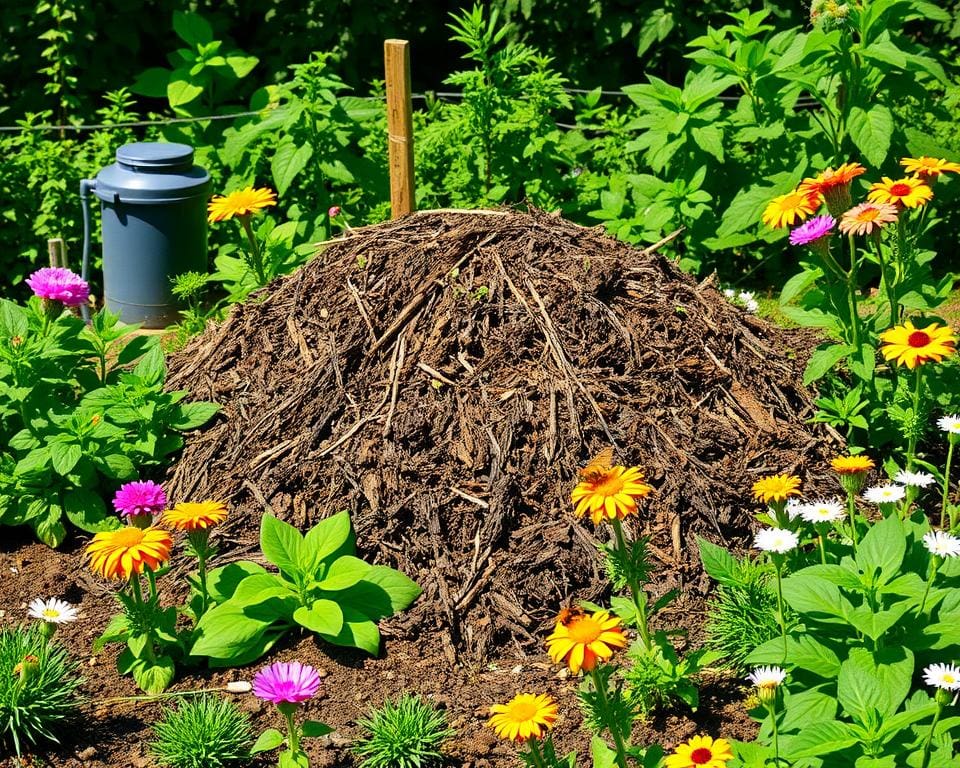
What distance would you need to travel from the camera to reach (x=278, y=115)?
6672 mm

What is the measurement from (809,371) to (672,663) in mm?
1541

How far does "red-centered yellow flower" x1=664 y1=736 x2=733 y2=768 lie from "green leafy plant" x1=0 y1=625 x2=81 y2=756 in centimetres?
179

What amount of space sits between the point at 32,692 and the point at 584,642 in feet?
5.55

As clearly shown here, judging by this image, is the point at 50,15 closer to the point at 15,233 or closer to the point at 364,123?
the point at 15,233

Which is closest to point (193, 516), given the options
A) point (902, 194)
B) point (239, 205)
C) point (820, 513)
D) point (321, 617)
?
point (321, 617)

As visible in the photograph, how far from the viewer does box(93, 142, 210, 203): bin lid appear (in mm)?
6879

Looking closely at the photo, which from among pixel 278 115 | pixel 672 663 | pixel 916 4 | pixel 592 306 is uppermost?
pixel 916 4

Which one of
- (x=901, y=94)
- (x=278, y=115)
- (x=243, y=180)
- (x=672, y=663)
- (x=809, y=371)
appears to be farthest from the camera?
(x=243, y=180)

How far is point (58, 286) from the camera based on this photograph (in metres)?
4.93

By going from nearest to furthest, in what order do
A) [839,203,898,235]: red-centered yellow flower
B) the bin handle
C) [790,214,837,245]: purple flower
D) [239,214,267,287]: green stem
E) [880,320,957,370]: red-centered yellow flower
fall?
1. [880,320,957,370]: red-centered yellow flower
2. [839,203,898,235]: red-centered yellow flower
3. [790,214,837,245]: purple flower
4. [239,214,267,287]: green stem
5. the bin handle

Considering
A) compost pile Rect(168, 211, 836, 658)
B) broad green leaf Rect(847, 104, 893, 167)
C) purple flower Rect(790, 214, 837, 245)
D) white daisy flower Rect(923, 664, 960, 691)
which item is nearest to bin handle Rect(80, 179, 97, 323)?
compost pile Rect(168, 211, 836, 658)

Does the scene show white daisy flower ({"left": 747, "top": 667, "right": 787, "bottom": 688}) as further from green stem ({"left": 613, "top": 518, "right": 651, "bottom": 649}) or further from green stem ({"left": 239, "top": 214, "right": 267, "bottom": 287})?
green stem ({"left": 239, "top": 214, "right": 267, "bottom": 287})

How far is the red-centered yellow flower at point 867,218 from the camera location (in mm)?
4129

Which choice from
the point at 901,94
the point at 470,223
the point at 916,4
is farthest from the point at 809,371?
the point at 916,4
